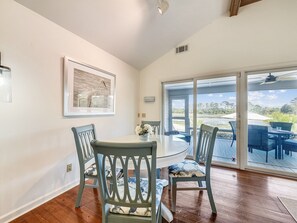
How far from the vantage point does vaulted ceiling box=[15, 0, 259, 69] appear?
83.0 inches

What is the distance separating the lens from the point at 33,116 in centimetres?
194

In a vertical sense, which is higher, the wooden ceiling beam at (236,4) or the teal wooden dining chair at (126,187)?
the wooden ceiling beam at (236,4)

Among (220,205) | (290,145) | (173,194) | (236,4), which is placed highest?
(236,4)

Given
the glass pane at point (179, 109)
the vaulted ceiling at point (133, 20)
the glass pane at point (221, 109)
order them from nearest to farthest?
the vaulted ceiling at point (133, 20) → the glass pane at point (221, 109) → the glass pane at point (179, 109)

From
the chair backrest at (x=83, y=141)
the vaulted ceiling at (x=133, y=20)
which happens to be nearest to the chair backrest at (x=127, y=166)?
the chair backrest at (x=83, y=141)

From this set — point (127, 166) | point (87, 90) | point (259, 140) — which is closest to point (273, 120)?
point (259, 140)

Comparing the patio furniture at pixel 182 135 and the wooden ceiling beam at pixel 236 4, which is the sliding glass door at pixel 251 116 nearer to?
the patio furniture at pixel 182 135

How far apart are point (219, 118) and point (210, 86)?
2.46 ft

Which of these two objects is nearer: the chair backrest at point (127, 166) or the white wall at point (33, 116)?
the chair backrest at point (127, 166)

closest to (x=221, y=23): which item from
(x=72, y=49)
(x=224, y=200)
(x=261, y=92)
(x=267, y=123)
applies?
(x=261, y=92)

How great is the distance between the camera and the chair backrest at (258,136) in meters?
3.09

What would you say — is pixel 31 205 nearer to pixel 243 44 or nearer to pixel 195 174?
pixel 195 174

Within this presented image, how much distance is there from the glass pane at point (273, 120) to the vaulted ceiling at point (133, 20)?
1.57m

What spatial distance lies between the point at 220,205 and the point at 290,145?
6.66ft
